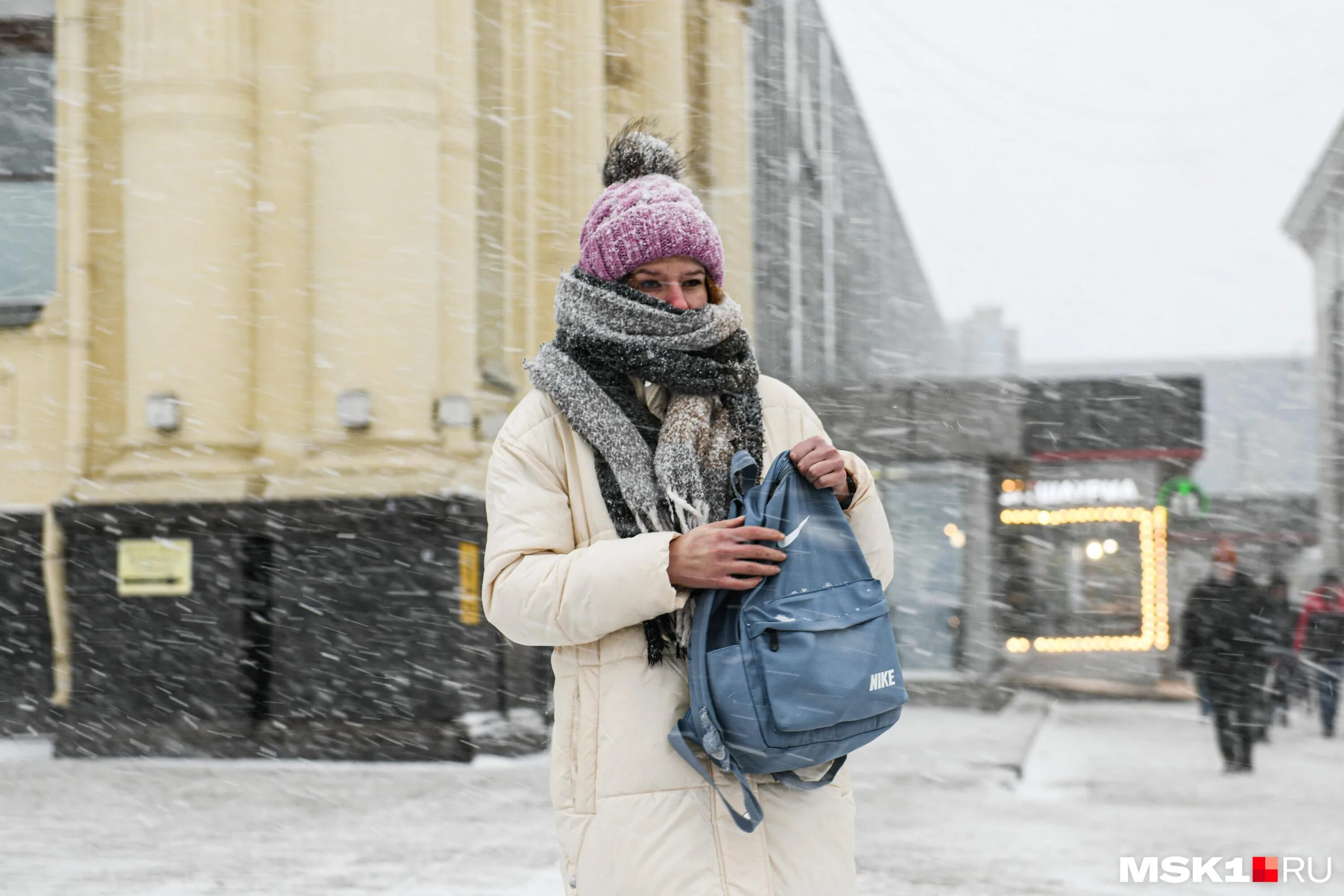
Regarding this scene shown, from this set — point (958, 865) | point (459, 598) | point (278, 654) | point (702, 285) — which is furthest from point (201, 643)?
point (702, 285)

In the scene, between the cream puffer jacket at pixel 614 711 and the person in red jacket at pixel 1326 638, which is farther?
the person in red jacket at pixel 1326 638

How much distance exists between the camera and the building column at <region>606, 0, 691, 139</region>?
15008 mm

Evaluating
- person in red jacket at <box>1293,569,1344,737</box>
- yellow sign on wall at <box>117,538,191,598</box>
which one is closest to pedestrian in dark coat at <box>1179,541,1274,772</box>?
person in red jacket at <box>1293,569,1344,737</box>

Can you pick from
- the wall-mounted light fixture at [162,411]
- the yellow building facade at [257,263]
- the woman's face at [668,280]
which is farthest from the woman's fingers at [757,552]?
the wall-mounted light fixture at [162,411]

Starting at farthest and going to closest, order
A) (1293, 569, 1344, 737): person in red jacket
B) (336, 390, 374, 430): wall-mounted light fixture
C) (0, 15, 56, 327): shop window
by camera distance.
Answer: (1293, 569, 1344, 737): person in red jacket < (0, 15, 56, 327): shop window < (336, 390, 374, 430): wall-mounted light fixture

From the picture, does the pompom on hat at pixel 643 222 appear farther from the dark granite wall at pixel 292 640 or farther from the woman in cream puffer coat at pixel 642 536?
the dark granite wall at pixel 292 640

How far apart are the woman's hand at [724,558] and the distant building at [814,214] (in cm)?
1585

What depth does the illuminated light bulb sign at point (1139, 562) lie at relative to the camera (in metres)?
17.9

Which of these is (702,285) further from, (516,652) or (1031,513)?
(1031,513)

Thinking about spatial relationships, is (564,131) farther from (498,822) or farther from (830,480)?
(830,480)

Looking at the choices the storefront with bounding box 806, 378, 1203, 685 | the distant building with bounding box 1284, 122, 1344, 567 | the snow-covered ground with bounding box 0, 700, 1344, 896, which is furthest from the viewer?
the distant building with bounding box 1284, 122, 1344, 567

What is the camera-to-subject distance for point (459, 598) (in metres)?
9.89

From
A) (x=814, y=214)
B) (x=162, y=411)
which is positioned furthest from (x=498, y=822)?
(x=814, y=214)

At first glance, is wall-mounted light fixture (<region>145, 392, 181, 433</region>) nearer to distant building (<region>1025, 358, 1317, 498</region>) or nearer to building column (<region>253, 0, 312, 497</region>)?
building column (<region>253, 0, 312, 497</region>)
